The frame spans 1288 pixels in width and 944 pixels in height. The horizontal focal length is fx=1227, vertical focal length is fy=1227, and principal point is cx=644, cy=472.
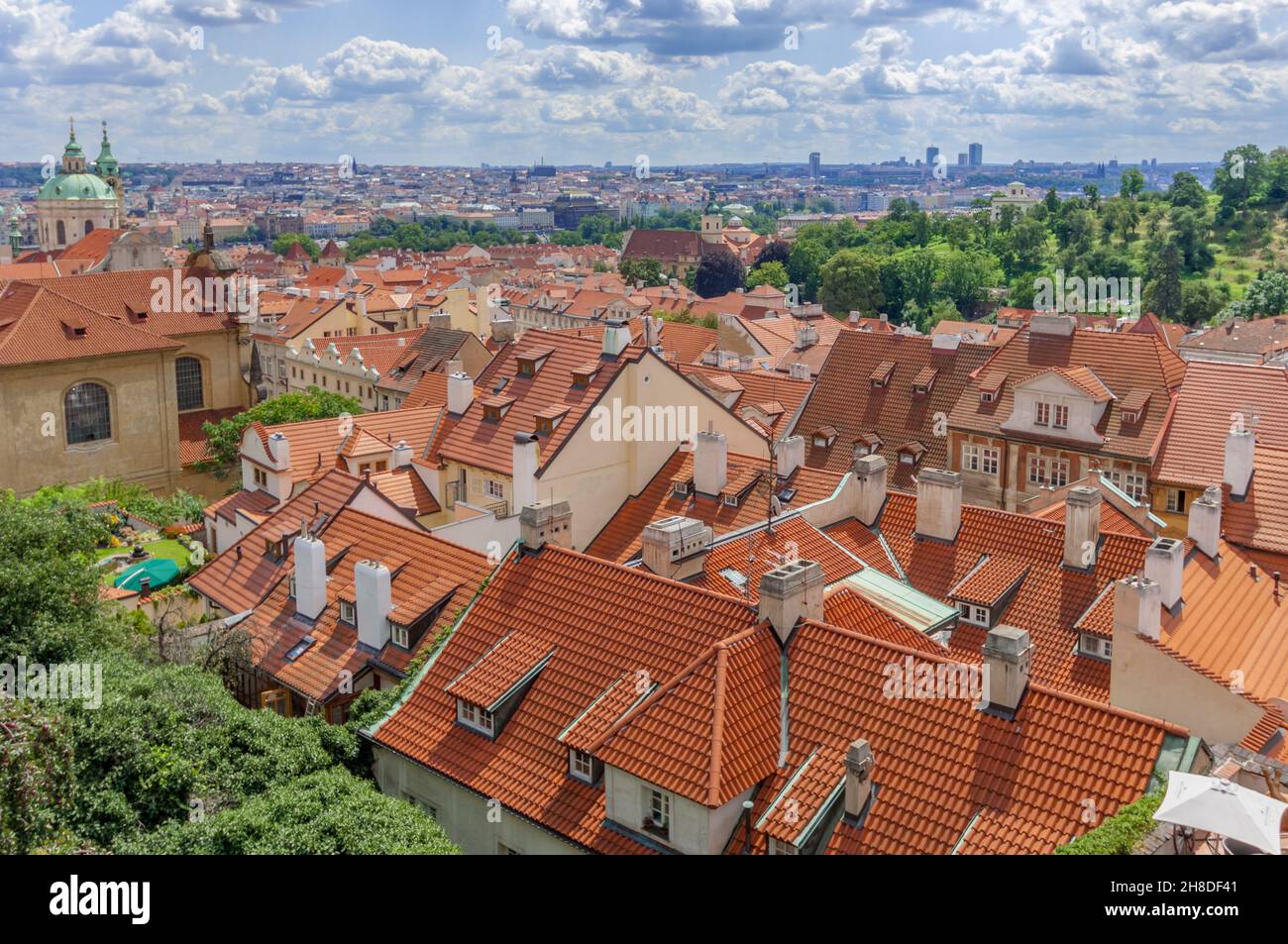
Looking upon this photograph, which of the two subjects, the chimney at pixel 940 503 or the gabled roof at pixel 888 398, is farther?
the gabled roof at pixel 888 398

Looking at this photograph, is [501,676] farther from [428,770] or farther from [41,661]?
[41,661]

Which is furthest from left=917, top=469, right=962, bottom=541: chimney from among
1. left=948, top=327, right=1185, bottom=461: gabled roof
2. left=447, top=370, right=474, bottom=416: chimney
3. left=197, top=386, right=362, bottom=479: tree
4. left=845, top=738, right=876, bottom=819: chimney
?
left=197, top=386, right=362, bottom=479: tree

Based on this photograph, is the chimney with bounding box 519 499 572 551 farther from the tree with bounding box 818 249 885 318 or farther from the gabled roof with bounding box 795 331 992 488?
the tree with bounding box 818 249 885 318

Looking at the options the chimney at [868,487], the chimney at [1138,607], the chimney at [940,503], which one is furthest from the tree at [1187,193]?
the chimney at [1138,607]

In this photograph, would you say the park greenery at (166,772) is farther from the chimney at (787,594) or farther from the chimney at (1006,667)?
the chimney at (1006,667)

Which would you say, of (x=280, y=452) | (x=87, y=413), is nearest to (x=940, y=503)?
(x=280, y=452)

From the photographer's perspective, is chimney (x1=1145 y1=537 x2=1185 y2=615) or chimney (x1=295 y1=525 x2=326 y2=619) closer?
chimney (x1=1145 y1=537 x2=1185 y2=615)

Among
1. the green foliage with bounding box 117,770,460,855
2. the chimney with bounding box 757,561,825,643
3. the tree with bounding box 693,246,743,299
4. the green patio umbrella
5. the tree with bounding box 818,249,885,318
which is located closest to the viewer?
the green foliage with bounding box 117,770,460,855
